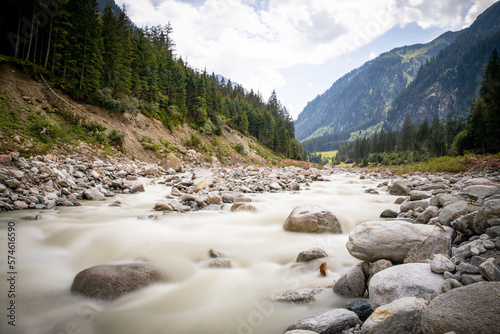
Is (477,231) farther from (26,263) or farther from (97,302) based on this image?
(26,263)

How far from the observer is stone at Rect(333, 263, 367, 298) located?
10.9 feet

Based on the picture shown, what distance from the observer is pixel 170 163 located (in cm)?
2016

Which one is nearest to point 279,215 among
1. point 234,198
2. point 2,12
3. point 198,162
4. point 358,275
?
point 234,198

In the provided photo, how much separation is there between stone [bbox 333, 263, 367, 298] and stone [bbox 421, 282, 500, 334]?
1477mm

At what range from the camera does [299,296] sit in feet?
10.9

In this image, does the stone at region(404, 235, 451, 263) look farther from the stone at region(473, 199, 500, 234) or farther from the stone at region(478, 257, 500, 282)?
the stone at region(478, 257, 500, 282)

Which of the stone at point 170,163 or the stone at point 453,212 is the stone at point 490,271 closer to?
the stone at point 453,212

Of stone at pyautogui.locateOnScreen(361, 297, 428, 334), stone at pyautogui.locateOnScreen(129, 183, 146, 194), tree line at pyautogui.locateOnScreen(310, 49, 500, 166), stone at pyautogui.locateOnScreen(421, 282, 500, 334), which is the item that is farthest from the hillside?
tree line at pyautogui.locateOnScreen(310, 49, 500, 166)

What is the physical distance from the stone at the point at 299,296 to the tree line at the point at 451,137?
149 feet

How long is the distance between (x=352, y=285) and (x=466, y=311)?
66.9 inches

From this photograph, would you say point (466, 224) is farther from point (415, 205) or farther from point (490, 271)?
point (415, 205)

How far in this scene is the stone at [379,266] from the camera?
3.39 m

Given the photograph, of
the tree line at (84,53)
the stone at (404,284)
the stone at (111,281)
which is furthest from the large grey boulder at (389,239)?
the tree line at (84,53)

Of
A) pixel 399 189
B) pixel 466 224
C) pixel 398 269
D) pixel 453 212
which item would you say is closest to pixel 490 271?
pixel 398 269
